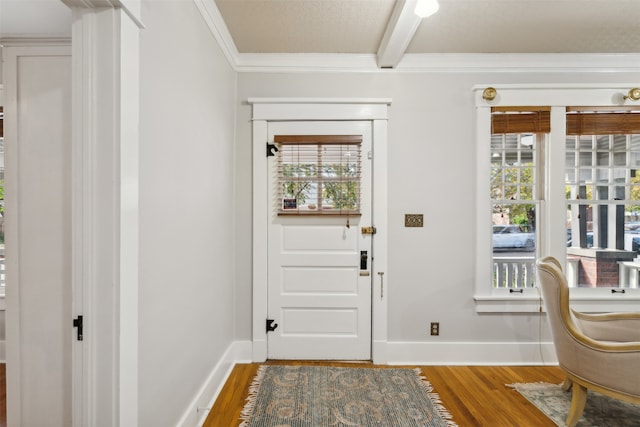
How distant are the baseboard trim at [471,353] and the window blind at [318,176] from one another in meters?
1.25

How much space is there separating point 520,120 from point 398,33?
1.36 metres

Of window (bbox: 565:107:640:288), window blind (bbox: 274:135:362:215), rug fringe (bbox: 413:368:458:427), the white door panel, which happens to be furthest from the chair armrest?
the white door panel

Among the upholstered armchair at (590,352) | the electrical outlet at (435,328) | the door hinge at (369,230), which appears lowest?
the electrical outlet at (435,328)

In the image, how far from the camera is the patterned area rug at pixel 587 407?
2.09 metres

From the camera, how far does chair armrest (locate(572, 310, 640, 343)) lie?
232 centimetres

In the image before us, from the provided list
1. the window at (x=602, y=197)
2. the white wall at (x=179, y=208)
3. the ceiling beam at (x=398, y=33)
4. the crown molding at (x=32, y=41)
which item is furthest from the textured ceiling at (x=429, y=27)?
the crown molding at (x=32, y=41)

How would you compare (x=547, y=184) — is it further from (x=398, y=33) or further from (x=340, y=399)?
(x=340, y=399)

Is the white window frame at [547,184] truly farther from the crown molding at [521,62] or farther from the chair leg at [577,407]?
the chair leg at [577,407]

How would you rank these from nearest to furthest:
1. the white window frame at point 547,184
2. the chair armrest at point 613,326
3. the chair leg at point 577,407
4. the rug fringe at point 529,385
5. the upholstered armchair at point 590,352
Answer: the upholstered armchair at point 590,352, the chair leg at point 577,407, the chair armrest at point 613,326, the rug fringe at point 529,385, the white window frame at point 547,184

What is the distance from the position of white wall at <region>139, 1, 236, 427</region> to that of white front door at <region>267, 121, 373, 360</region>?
478mm

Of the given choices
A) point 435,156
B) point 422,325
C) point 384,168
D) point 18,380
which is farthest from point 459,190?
point 18,380

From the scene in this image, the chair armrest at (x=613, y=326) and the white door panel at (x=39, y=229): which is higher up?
the white door panel at (x=39, y=229)

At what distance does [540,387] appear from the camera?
98.7 inches

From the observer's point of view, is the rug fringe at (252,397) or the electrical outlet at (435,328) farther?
the electrical outlet at (435,328)
